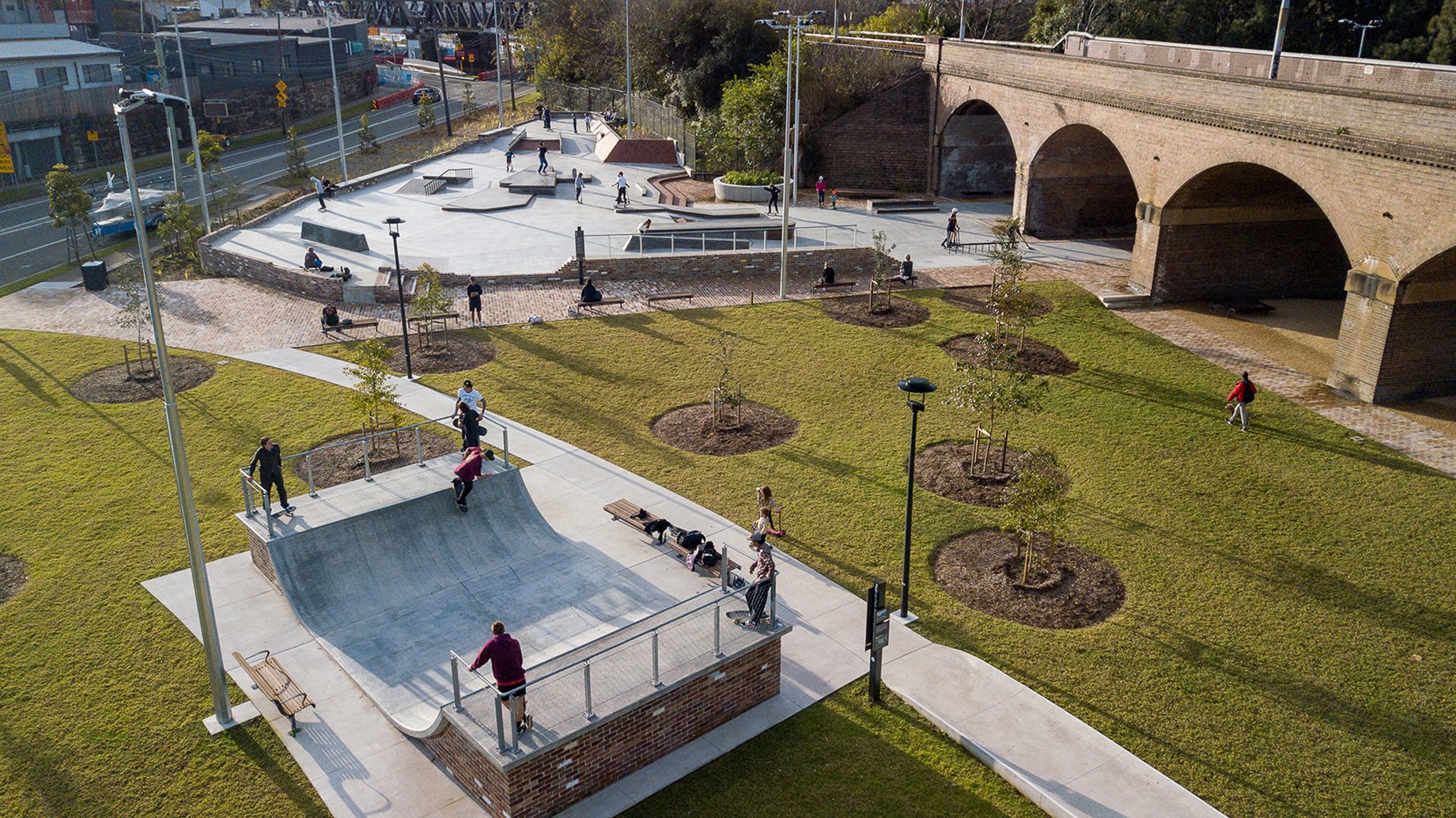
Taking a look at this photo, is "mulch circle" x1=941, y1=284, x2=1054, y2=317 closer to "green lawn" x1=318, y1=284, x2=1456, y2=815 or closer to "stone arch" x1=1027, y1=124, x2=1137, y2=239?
"green lawn" x1=318, y1=284, x2=1456, y2=815

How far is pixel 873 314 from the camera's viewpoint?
2747 cm

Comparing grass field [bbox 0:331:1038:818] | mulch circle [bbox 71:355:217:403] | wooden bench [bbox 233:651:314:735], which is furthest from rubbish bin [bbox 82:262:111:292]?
wooden bench [bbox 233:651:314:735]

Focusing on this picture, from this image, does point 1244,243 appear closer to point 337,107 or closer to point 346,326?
point 346,326

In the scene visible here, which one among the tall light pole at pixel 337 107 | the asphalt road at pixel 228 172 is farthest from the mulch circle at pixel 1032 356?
the tall light pole at pixel 337 107

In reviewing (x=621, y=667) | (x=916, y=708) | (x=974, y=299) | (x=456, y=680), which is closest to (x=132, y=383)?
(x=456, y=680)

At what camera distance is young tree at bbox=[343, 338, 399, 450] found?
18547 mm

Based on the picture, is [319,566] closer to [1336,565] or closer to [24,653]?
[24,653]

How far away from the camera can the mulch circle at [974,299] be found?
27688 mm

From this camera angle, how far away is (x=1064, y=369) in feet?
77.6

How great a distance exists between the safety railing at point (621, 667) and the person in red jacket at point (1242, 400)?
12.7 meters

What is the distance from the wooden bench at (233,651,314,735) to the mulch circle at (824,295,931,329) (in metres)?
17.9

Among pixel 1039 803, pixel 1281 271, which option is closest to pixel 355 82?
pixel 1281 271

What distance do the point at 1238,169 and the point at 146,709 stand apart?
27.1 m

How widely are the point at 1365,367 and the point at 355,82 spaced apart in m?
81.6
